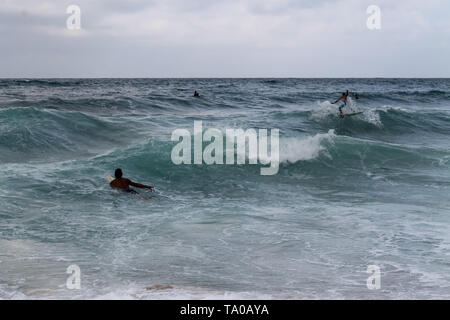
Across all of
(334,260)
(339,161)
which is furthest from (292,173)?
(334,260)

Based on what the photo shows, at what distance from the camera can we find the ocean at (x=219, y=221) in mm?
6043

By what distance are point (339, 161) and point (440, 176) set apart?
126 inches

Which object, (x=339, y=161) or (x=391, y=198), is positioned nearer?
(x=391, y=198)

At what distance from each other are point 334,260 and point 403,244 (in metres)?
1.44

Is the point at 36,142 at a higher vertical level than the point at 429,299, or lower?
higher

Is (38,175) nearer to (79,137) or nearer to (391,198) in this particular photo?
(79,137)

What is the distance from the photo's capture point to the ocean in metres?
6.04

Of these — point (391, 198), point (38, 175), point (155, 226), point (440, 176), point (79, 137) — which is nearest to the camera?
point (155, 226)

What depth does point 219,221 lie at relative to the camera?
9.20m

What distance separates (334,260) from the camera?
23.1 feet
